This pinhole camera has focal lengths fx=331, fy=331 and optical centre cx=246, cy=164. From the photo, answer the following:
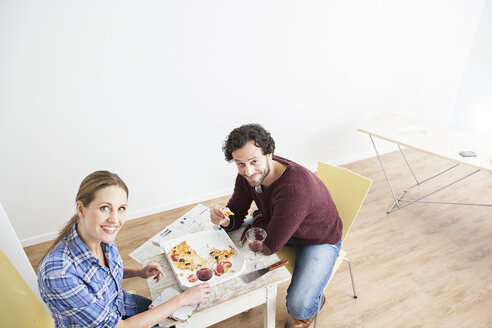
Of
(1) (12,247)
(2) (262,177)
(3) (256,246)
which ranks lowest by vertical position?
(1) (12,247)

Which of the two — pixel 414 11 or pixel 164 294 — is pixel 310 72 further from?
pixel 164 294

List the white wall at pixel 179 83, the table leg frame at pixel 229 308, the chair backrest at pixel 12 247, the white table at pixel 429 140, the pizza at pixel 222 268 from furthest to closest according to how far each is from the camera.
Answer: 1. the white table at pixel 429 140
2. the white wall at pixel 179 83
3. the chair backrest at pixel 12 247
4. the pizza at pixel 222 268
5. the table leg frame at pixel 229 308

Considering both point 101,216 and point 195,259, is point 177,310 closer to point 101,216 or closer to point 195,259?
point 195,259

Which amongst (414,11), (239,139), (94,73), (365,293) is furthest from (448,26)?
(94,73)

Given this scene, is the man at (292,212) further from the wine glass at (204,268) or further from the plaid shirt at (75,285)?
the plaid shirt at (75,285)

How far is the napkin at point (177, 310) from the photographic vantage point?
129 cm

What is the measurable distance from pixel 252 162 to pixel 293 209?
32cm

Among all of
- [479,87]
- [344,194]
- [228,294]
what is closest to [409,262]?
[344,194]

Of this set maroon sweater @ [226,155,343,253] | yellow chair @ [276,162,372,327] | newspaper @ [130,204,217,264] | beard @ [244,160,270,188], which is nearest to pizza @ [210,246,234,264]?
maroon sweater @ [226,155,343,253]

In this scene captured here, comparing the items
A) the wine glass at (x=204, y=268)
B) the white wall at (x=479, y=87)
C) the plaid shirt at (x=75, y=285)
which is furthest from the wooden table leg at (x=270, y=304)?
the white wall at (x=479, y=87)

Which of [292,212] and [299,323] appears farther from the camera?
[299,323]

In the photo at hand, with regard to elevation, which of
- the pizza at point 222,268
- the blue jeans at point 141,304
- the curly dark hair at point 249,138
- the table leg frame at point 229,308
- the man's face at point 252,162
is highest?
the curly dark hair at point 249,138

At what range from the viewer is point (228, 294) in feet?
4.50

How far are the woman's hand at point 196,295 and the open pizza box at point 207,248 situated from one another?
5cm
